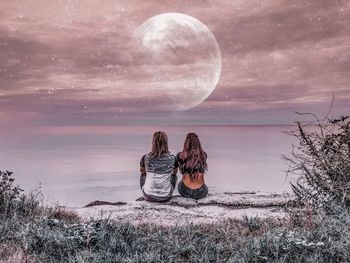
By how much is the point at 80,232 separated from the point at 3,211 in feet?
8.17

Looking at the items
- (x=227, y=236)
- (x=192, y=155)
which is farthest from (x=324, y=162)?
(x=192, y=155)

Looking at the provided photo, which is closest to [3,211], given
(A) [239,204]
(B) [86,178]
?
(A) [239,204]

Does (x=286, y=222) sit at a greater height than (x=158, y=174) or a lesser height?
lesser

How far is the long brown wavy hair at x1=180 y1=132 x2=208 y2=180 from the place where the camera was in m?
12.2

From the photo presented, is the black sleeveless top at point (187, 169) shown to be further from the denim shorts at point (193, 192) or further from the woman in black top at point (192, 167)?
the denim shorts at point (193, 192)

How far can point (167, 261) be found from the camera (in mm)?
5527

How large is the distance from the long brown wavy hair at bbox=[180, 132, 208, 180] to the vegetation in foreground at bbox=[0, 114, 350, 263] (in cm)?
390

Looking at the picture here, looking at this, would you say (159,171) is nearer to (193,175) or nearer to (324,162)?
(193,175)

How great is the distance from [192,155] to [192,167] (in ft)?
1.09

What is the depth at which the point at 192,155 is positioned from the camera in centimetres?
1221

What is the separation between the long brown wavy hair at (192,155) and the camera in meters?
12.2

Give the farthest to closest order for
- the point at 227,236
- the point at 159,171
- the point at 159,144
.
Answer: the point at 159,171
the point at 159,144
the point at 227,236

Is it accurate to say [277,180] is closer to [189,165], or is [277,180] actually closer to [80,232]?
[189,165]

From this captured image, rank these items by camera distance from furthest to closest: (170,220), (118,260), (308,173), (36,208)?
(170,220) < (36,208) < (308,173) < (118,260)
